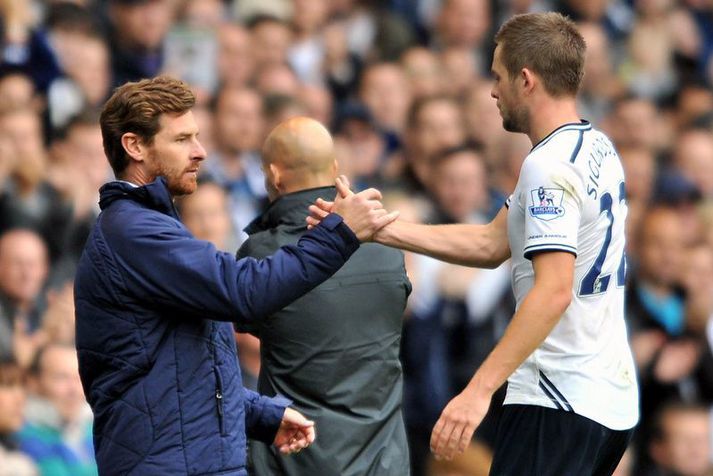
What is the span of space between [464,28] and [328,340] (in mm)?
6900

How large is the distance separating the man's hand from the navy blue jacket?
16.8 inches

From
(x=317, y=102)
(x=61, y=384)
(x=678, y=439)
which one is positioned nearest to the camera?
(x=61, y=384)

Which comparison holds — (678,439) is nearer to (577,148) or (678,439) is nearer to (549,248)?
(577,148)

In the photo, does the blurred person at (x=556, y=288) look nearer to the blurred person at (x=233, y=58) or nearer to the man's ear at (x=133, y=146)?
the man's ear at (x=133, y=146)

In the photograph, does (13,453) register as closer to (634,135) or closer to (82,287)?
(82,287)

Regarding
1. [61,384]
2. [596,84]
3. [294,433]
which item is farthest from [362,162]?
[294,433]

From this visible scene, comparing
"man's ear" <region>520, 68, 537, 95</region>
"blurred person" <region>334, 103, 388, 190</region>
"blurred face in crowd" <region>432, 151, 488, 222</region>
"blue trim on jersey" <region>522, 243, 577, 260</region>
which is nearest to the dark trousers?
"blue trim on jersey" <region>522, 243, 577, 260</region>

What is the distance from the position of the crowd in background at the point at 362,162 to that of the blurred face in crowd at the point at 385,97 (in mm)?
16

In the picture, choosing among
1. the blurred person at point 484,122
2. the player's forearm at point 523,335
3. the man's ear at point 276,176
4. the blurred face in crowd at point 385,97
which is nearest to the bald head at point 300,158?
the man's ear at point 276,176

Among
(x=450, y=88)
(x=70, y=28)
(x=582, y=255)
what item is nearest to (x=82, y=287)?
(x=582, y=255)

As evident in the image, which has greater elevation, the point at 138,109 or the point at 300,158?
the point at 138,109

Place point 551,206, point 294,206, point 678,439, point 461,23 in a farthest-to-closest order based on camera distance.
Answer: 1. point 461,23
2. point 678,439
3. point 294,206
4. point 551,206

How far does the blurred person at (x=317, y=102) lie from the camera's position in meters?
10.4

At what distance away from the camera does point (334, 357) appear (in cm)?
589
